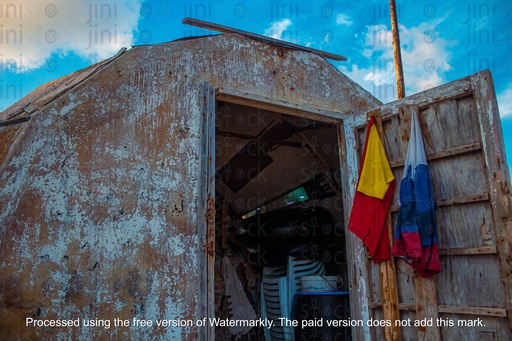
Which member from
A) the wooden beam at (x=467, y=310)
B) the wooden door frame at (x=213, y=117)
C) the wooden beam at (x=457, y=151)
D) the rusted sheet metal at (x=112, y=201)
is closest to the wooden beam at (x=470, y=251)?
the wooden beam at (x=467, y=310)

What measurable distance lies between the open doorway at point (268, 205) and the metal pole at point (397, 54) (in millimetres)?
4142

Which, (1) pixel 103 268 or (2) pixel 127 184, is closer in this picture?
(1) pixel 103 268

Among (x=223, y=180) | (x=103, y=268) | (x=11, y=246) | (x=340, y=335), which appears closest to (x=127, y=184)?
(x=103, y=268)

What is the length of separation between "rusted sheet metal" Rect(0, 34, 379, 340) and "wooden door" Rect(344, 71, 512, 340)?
6.25 ft

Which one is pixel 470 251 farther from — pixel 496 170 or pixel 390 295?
pixel 390 295

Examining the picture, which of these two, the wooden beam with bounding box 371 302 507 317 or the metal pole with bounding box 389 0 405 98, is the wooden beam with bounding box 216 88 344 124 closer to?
the wooden beam with bounding box 371 302 507 317

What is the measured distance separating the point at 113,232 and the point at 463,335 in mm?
3026

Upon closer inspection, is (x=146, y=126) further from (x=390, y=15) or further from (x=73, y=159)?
(x=390, y=15)

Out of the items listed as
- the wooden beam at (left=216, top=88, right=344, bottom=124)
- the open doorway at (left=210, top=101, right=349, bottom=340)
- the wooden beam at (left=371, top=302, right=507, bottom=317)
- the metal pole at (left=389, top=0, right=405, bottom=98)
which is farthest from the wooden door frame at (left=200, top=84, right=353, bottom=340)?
the metal pole at (left=389, top=0, right=405, bottom=98)

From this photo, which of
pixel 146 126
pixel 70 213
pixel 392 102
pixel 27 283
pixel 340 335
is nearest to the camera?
pixel 27 283

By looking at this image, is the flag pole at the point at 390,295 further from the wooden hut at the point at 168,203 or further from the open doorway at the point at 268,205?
A: the open doorway at the point at 268,205

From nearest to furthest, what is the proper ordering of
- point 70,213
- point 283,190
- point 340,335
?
point 70,213
point 340,335
point 283,190

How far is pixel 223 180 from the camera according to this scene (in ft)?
23.4

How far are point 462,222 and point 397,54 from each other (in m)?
7.43
